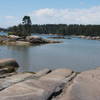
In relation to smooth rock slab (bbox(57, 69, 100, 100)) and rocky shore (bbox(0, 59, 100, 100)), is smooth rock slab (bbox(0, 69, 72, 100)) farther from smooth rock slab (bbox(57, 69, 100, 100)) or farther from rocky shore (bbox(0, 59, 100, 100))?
smooth rock slab (bbox(57, 69, 100, 100))

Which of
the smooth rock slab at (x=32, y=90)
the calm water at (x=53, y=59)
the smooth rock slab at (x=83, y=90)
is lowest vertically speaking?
the calm water at (x=53, y=59)

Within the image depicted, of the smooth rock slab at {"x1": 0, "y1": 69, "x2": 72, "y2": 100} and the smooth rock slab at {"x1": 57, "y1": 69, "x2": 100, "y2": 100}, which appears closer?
the smooth rock slab at {"x1": 0, "y1": 69, "x2": 72, "y2": 100}

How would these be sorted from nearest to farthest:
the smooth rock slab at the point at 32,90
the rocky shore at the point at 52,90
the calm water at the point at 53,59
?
the smooth rock slab at the point at 32,90, the rocky shore at the point at 52,90, the calm water at the point at 53,59

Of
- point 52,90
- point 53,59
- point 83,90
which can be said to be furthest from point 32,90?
point 53,59

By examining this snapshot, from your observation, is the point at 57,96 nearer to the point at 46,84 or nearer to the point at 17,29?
the point at 46,84

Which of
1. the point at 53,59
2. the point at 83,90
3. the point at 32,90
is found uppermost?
the point at 32,90

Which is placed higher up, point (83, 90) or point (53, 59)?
point (83, 90)

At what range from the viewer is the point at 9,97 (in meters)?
11.6

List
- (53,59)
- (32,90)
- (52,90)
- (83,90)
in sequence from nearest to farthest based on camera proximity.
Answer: (32,90)
(83,90)
(52,90)
(53,59)

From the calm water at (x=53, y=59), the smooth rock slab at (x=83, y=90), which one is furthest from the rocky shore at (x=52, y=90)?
the calm water at (x=53, y=59)

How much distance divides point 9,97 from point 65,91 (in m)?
3.29

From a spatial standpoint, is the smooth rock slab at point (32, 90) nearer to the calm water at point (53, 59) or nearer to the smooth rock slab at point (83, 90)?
the smooth rock slab at point (83, 90)

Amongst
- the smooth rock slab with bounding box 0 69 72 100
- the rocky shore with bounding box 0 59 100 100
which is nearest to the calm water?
the rocky shore with bounding box 0 59 100 100

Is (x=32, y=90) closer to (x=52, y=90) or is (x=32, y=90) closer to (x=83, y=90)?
(x=52, y=90)
